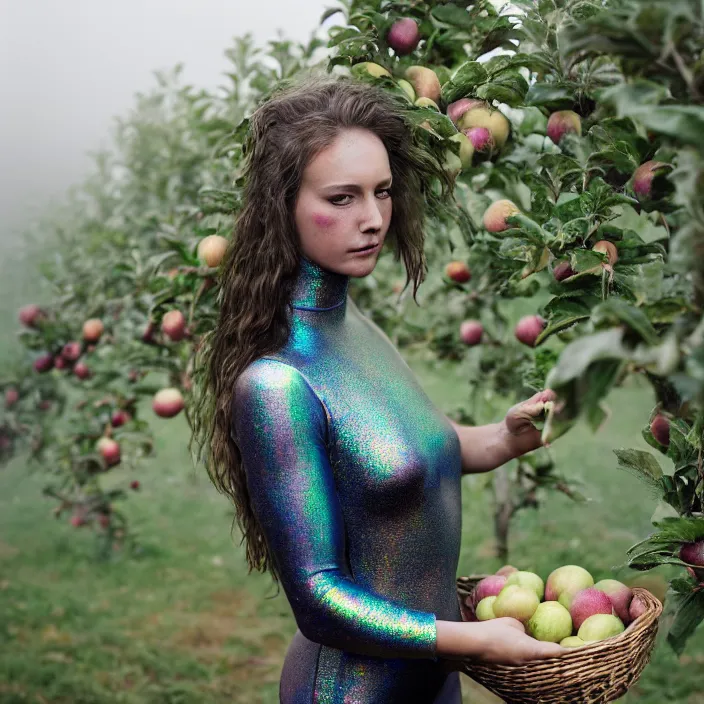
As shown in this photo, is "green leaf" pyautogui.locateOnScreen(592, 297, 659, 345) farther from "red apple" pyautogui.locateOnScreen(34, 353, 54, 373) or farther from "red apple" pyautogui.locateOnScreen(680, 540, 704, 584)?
"red apple" pyautogui.locateOnScreen(34, 353, 54, 373)

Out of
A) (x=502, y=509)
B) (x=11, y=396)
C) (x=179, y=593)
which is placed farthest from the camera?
(x=179, y=593)

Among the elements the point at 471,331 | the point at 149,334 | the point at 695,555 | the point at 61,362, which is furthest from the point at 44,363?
the point at 695,555

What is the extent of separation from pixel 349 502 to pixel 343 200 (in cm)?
45

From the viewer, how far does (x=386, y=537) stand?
1.32 meters

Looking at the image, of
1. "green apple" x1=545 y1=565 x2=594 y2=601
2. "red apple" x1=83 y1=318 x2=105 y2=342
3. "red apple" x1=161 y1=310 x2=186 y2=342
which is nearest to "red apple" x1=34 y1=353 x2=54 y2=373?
"red apple" x1=83 y1=318 x2=105 y2=342

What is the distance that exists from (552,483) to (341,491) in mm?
1509

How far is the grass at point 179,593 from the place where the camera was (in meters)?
3.22

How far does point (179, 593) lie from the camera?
4.16 metres

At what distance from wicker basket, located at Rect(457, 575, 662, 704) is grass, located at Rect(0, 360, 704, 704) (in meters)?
1.03

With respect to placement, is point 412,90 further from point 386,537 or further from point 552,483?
point 552,483

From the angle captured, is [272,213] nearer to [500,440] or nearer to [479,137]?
[479,137]

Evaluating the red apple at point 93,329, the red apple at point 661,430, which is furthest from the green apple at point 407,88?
the red apple at point 93,329

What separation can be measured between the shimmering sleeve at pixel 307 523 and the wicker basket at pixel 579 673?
106mm

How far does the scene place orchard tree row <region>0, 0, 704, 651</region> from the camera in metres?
0.79
